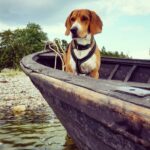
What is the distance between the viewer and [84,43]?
6.05 m

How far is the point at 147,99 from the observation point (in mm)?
2357

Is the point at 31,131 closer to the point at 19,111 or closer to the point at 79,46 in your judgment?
the point at 79,46

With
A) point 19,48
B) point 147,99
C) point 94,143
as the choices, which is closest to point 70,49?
point 94,143

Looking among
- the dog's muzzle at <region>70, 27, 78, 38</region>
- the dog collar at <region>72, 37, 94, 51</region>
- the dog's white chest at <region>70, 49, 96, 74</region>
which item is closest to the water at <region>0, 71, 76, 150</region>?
the dog's white chest at <region>70, 49, 96, 74</region>

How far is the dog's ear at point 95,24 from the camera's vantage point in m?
5.88

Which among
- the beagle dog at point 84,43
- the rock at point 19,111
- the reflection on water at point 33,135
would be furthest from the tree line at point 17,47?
the beagle dog at point 84,43

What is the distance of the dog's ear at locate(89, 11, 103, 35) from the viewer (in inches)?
231

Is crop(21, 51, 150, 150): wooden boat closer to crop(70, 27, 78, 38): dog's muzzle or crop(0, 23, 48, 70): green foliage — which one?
crop(70, 27, 78, 38): dog's muzzle

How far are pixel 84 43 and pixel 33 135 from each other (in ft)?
8.91

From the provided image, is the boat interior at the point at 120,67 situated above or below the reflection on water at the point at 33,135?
above

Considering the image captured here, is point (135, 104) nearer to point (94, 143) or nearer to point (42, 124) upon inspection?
point (94, 143)

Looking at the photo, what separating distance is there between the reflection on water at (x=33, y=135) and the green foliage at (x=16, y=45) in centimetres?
4026

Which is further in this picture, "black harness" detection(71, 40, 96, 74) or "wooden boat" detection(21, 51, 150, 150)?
"black harness" detection(71, 40, 96, 74)

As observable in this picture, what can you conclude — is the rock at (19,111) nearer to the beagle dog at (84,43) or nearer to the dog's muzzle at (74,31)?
the beagle dog at (84,43)
